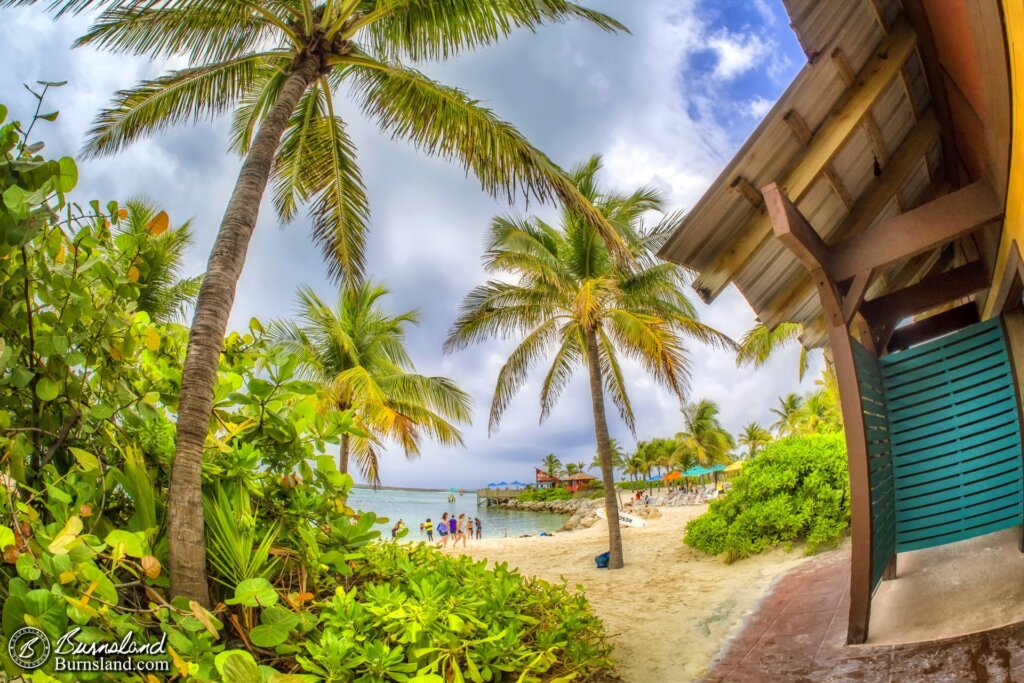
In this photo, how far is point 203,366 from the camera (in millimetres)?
2893

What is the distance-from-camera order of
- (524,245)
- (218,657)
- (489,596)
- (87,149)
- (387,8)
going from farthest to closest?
(524,245) → (87,149) → (387,8) → (489,596) → (218,657)

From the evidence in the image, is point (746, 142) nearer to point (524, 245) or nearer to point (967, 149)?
point (967, 149)

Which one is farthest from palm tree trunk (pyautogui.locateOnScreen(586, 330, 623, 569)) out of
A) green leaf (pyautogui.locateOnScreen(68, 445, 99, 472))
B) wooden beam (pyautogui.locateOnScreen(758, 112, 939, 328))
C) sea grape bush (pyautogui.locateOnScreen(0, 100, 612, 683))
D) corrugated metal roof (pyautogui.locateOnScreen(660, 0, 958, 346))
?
green leaf (pyautogui.locateOnScreen(68, 445, 99, 472))

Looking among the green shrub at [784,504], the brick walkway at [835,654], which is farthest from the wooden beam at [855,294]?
the green shrub at [784,504]

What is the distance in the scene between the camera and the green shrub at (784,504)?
28.2 ft

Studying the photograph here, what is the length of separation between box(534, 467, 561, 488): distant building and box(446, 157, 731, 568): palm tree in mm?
65667

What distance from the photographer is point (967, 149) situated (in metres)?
4.23

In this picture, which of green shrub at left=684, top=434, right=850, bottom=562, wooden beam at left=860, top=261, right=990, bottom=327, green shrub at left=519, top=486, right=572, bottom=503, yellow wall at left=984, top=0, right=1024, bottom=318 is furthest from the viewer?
green shrub at left=519, top=486, right=572, bottom=503

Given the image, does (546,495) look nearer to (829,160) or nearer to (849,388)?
(849,388)

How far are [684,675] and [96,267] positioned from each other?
4.33 m

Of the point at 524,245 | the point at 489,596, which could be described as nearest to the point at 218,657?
the point at 489,596

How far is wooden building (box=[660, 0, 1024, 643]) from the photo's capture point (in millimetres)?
3510

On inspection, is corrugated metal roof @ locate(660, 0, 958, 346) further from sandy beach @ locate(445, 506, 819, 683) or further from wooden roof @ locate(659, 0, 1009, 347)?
sandy beach @ locate(445, 506, 819, 683)

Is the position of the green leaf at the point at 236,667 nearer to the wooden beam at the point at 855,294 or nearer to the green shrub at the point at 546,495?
the wooden beam at the point at 855,294
